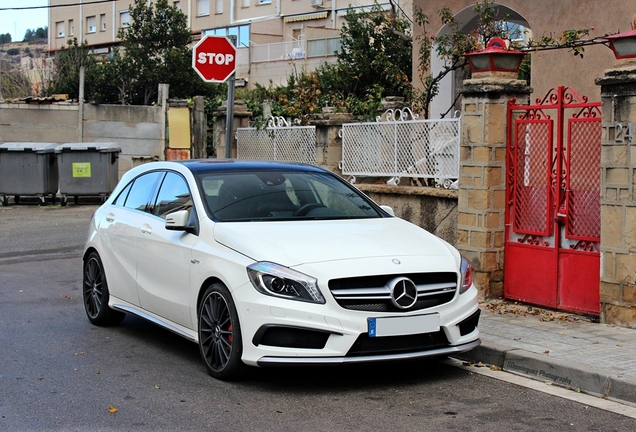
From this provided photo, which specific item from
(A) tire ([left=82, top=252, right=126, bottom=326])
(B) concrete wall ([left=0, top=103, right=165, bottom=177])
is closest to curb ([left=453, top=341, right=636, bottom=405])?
(A) tire ([left=82, top=252, right=126, bottom=326])

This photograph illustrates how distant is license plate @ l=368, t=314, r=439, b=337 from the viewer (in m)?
5.97

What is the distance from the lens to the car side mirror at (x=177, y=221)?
273 inches

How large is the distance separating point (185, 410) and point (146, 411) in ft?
0.79

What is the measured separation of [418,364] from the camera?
701 centimetres

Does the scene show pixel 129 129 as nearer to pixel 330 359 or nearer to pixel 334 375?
pixel 334 375

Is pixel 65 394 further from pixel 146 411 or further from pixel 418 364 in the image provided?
pixel 418 364

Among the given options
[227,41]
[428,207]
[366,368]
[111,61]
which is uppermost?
[111,61]

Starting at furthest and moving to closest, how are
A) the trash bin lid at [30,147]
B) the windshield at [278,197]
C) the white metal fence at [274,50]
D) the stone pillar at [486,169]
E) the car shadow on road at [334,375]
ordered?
the white metal fence at [274,50]
the trash bin lid at [30,147]
the stone pillar at [486,169]
the windshield at [278,197]
the car shadow on road at [334,375]

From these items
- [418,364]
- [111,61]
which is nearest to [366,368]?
[418,364]

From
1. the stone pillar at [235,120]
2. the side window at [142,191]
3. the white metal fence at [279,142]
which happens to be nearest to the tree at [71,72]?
the stone pillar at [235,120]

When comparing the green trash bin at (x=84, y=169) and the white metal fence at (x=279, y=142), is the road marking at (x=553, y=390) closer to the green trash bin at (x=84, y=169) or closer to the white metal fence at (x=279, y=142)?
the white metal fence at (x=279, y=142)

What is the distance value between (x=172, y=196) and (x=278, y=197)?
0.93 metres

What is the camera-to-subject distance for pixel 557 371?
646cm

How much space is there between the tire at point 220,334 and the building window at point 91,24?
225 ft
